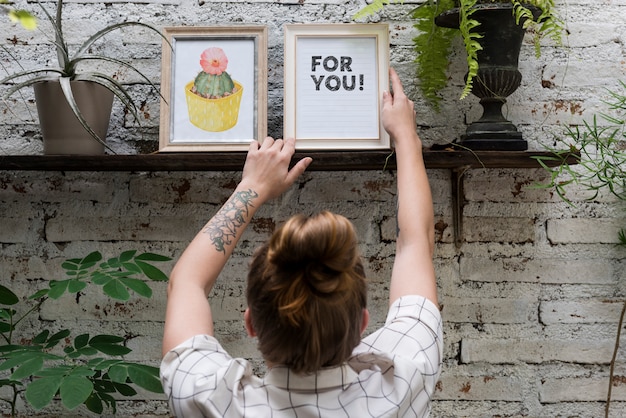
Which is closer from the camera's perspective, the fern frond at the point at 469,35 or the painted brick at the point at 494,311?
the fern frond at the point at 469,35

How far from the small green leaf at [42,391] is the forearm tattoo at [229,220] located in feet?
1.41

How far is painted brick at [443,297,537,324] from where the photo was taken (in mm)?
1833

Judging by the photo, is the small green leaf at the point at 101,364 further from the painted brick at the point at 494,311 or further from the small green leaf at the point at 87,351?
the painted brick at the point at 494,311

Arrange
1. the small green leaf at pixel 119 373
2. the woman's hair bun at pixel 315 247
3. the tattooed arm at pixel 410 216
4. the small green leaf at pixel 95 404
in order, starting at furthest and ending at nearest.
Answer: the small green leaf at pixel 95 404
the small green leaf at pixel 119 373
the tattooed arm at pixel 410 216
the woman's hair bun at pixel 315 247

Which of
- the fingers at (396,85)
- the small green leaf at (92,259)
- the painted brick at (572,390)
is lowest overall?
the painted brick at (572,390)

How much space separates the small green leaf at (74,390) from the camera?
4.32ft

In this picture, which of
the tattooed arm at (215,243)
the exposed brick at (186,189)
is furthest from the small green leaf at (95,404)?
the exposed brick at (186,189)

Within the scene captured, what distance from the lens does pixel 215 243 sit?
1.32 m

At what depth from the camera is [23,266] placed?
73.2 inches

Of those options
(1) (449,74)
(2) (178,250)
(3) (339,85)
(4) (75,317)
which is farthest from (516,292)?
(4) (75,317)

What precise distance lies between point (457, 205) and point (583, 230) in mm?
349

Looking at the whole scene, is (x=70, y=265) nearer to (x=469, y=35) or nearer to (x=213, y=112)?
(x=213, y=112)

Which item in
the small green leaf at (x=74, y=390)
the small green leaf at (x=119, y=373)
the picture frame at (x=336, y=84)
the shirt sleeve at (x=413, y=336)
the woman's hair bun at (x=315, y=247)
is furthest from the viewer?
the picture frame at (x=336, y=84)

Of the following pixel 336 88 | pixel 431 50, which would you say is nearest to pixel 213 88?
pixel 336 88
